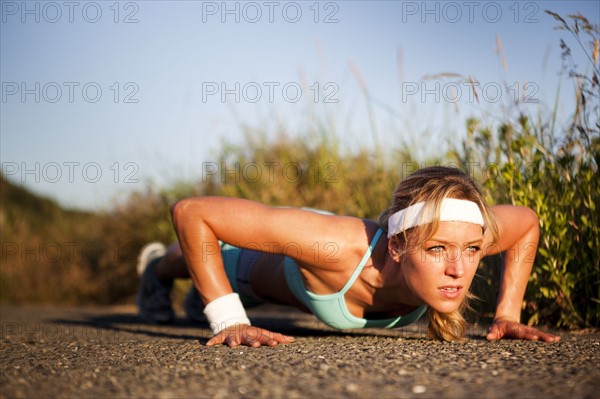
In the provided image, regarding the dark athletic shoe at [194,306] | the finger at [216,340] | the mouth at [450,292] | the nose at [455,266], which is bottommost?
the dark athletic shoe at [194,306]

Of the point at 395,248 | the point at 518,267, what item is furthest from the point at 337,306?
the point at 518,267

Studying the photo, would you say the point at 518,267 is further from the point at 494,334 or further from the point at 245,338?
the point at 245,338

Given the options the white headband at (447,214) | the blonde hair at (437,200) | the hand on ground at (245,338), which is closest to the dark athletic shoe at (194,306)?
the hand on ground at (245,338)

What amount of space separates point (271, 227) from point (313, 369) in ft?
2.98

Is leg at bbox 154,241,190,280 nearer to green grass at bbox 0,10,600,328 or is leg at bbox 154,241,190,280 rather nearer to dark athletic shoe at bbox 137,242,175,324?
dark athletic shoe at bbox 137,242,175,324

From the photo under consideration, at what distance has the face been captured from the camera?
2.93 metres

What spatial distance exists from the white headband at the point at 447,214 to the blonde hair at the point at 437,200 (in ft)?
0.08

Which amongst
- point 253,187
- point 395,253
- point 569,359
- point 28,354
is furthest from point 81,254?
point 569,359

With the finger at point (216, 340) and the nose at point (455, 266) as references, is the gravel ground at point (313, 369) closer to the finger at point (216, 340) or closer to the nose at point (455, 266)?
the finger at point (216, 340)

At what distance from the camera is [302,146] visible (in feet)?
24.1

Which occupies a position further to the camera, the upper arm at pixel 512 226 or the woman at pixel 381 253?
the upper arm at pixel 512 226

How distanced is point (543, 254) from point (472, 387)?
1863 millimetres

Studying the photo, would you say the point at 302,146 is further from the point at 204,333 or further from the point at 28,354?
the point at 28,354

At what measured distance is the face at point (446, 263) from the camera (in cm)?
293
